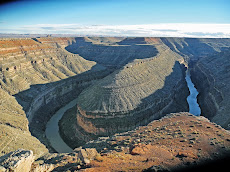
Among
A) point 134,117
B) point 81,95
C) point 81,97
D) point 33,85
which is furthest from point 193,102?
point 33,85

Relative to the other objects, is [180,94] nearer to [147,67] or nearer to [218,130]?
[147,67]

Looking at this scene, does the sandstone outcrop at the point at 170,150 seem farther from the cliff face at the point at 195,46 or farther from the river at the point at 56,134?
the cliff face at the point at 195,46

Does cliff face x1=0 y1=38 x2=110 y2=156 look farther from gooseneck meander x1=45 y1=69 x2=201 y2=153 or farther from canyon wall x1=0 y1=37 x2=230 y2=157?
gooseneck meander x1=45 y1=69 x2=201 y2=153

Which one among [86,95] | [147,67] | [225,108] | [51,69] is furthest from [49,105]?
[225,108]

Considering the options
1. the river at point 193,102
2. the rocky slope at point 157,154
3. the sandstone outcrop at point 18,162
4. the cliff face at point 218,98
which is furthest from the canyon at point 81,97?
the sandstone outcrop at point 18,162

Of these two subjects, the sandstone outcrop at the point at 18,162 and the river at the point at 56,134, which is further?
the river at the point at 56,134
